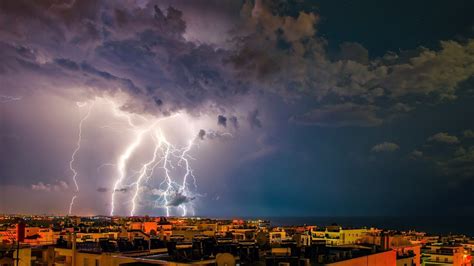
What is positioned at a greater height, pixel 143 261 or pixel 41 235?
pixel 143 261

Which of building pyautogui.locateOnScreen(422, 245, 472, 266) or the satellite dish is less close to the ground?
the satellite dish

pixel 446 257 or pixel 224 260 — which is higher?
pixel 224 260

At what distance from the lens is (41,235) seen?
64812 mm

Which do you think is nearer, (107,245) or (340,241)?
(107,245)

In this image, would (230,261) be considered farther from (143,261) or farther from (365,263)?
(365,263)

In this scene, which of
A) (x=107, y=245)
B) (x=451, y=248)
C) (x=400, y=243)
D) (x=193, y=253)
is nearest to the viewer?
(x=193, y=253)

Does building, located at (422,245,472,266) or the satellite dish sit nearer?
the satellite dish

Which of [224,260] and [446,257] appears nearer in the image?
[224,260]

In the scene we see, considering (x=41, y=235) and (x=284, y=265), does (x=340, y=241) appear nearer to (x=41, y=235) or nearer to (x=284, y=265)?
(x=41, y=235)

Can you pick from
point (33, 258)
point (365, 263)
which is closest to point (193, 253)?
point (365, 263)

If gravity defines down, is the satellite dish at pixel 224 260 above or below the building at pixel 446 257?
above

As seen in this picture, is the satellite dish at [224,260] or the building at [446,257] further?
the building at [446,257]

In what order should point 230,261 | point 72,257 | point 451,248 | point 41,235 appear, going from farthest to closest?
point 41,235, point 451,248, point 72,257, point 230,261

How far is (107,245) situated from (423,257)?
3589 centimetres
